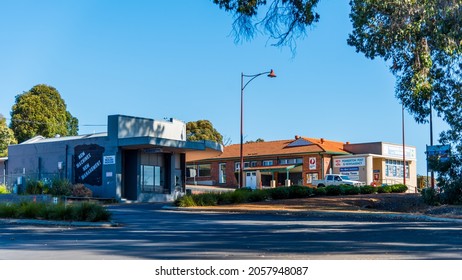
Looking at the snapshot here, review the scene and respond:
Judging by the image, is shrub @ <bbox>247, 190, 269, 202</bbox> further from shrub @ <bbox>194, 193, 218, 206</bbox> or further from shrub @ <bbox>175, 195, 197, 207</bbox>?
shrub @ <bbox>175, 195, 197, 207</bbox>

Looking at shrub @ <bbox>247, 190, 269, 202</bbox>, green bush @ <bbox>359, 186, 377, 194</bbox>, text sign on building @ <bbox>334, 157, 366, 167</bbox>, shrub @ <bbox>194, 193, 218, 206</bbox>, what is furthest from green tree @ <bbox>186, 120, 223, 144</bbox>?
shrub @ <bbox>194, 193, 218, 206</bbox>

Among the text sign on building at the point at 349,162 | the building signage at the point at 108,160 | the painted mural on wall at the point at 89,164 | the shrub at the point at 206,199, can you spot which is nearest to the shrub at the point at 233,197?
the shrub at the point at 206,199

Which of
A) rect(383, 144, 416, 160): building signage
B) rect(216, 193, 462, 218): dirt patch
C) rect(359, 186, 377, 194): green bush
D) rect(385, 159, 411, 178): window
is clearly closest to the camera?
rect(216, 193, 462, 218): dirt patch

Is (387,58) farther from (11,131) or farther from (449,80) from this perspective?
(11,131)

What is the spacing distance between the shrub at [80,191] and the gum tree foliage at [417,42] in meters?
19.5

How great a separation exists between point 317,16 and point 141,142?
17651 mm

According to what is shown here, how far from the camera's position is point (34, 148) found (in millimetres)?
41312

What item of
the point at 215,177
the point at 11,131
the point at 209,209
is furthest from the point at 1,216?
the point at 215,177

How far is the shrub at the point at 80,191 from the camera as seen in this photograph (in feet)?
115

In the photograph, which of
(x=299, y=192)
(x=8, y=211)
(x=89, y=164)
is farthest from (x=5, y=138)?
(x=8, y=211)

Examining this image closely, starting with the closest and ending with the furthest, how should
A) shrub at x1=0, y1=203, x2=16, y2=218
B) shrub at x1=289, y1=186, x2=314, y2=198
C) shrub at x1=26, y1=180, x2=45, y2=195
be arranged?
shrub at x1=0, y1=203, x2=16, y2=218 < shrub at x1=289, y1=186, x2=314, y2=198 < shrub at x1=26, y1=180, x2=45, y2=195

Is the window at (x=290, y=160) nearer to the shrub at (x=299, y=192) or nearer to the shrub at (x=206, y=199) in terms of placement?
the shrub at (x=299, y=192)

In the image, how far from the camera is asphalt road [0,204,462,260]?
10695 millimetres

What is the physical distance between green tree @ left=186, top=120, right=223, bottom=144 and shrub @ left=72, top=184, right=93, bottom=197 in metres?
41.4
